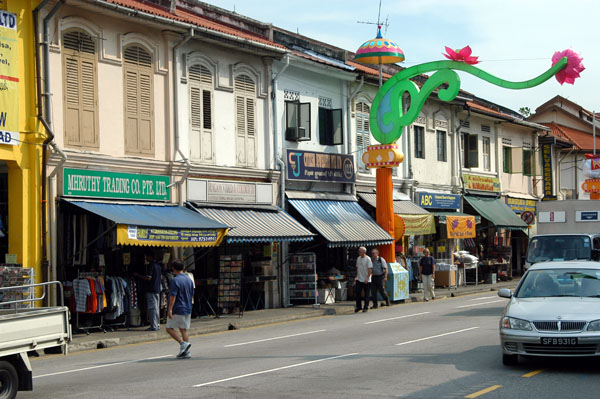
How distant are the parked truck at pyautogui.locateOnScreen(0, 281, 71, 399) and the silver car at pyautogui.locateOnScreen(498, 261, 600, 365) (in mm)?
5979

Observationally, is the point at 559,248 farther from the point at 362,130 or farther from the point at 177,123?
the point at 177,123

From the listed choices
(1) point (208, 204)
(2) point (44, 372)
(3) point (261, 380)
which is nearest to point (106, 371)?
(2) point (44, 372)

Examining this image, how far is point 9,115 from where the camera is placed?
60.2ft

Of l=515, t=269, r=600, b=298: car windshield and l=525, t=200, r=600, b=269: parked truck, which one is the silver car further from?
l=525, t=200, r=600, b=269: parked truck

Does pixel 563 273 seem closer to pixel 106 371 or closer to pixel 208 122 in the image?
pixel 106 371

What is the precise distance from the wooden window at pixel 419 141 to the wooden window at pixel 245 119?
1061 cm

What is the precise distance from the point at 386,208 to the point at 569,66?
767cm

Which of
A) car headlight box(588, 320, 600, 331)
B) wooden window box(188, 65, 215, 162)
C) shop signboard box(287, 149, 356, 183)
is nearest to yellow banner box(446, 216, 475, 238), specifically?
shop signboard box(287, 149, 356, 183)

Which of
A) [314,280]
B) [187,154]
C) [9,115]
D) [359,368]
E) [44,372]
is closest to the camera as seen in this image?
[359,368]

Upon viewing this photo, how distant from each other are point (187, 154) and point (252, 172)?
2743 mm

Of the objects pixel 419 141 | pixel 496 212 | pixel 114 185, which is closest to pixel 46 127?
pixel 114 185

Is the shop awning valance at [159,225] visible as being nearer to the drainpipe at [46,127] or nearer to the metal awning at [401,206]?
the drainpipe at [46,127]

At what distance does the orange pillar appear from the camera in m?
28.8

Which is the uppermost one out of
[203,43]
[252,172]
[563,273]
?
[203,43]
